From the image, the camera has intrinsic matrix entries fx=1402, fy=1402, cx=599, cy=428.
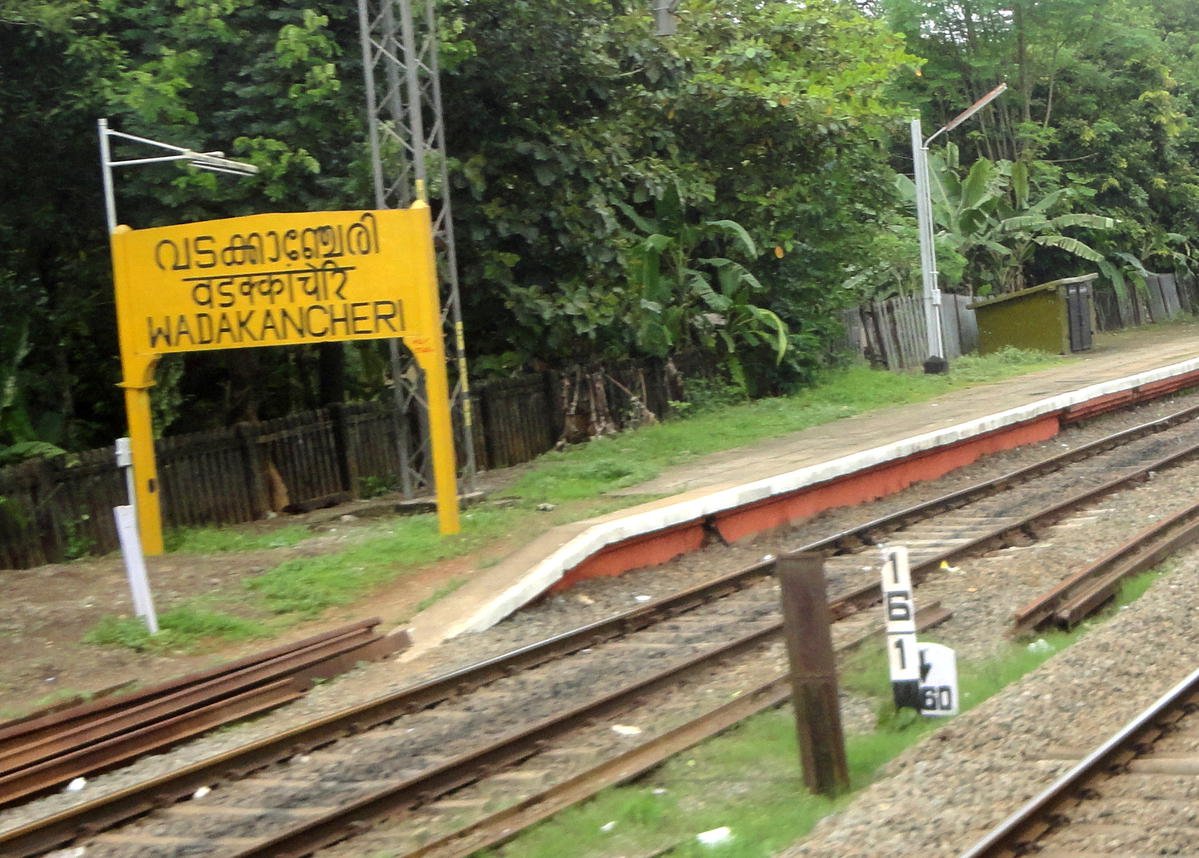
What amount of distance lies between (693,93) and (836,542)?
10.8 m

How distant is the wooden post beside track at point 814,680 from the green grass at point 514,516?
5497 mm

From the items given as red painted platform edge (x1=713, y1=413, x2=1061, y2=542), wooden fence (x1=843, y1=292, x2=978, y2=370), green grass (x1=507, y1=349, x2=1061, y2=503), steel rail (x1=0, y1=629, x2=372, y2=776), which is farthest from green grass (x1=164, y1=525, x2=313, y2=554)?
wooden fence (x1=843, y1=292, x2=978, y2=370)

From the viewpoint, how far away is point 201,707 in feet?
29.1

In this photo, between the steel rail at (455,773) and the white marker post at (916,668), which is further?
the white marker post at (916,668)

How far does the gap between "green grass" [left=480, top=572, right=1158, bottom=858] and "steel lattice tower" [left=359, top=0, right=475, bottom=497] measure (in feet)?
24.9

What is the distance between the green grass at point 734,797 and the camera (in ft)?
20.7

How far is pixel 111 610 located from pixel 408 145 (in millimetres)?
5971

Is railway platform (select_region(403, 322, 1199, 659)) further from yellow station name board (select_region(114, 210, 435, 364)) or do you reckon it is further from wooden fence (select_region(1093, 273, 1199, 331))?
wooden fence (select_region(1093, 273, 1199, 331))

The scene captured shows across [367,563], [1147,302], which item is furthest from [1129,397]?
[1147,302]

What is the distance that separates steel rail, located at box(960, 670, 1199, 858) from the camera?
5.65 metres

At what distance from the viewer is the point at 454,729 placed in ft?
27.3

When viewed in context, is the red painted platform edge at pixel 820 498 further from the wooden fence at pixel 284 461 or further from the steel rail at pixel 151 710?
the wooden fence at pixel 284 461

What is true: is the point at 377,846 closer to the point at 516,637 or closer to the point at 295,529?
the point at 516,637

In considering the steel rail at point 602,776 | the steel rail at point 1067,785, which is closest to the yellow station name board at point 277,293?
the steel rail at point 602,776
